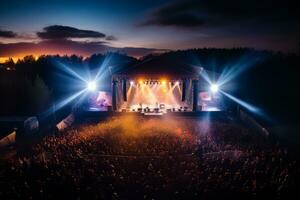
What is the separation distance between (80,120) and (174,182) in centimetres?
1201

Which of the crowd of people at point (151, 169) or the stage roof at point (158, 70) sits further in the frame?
the stage roof at point (158, 70)

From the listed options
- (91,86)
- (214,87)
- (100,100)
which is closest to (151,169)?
(214,87)

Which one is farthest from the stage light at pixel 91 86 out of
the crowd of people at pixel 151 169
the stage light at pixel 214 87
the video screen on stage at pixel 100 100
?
the crowd of people at pixel 151 169

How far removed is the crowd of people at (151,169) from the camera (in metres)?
8.01

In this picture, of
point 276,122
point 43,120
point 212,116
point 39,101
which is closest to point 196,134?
point 212,116

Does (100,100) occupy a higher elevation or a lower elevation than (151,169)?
higher

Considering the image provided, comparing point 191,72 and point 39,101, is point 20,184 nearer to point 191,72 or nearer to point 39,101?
point 191,72

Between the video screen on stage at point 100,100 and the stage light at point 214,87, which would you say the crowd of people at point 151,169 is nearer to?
the video screen on stage at point 100,100

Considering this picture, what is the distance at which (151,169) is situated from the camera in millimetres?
9242

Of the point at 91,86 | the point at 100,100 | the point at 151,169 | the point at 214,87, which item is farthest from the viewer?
the point at 100,100

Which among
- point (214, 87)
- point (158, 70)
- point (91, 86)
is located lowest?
point (91, 86)

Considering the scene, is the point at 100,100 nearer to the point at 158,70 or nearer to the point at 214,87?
the point at 158,70

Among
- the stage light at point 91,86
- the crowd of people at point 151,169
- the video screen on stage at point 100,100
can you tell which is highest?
the stage light at point 91,86

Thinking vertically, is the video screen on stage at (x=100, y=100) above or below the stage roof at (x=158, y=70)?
below
